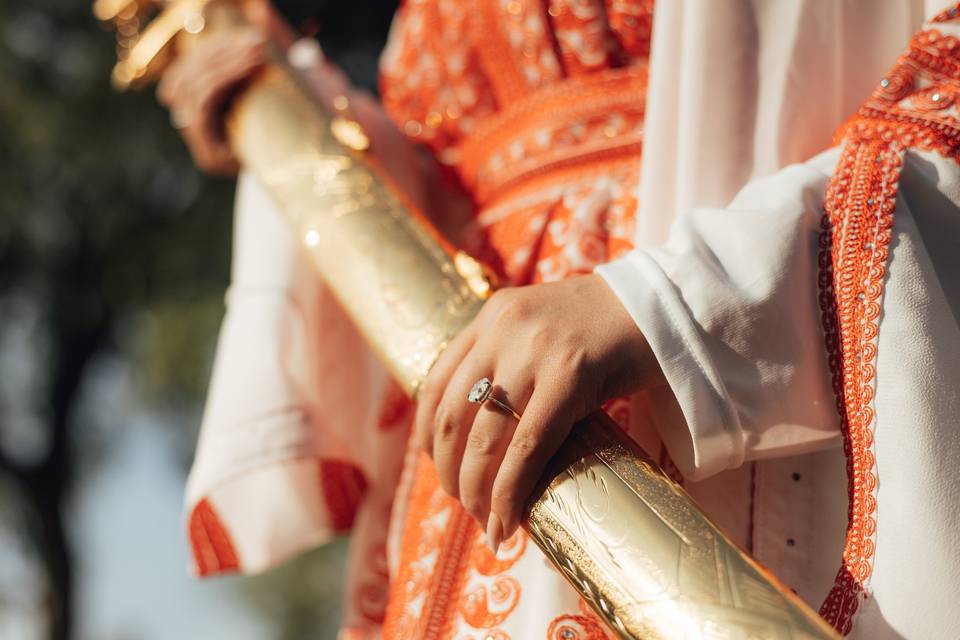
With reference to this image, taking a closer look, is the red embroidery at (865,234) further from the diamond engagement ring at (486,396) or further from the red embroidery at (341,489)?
the red embroidery at (341,489)

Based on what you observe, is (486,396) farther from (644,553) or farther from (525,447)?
(644,553)

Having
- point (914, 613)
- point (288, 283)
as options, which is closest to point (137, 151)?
point (288, 283)

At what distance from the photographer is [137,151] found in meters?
5.57

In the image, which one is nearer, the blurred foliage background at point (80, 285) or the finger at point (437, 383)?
the finger at point (437, 383)

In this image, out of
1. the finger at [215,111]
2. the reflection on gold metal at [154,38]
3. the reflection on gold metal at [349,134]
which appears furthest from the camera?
the reflection on gold metal at [154,38]

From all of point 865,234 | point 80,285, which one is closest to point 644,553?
point 865,234

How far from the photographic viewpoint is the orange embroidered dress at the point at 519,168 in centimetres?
93

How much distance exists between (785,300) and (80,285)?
226 inches

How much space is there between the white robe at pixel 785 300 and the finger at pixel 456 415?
120 millimetres

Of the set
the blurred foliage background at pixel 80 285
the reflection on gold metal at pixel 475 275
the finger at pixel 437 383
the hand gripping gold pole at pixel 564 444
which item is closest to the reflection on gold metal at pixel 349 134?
the hand gripping gold pole at pixel 564 444

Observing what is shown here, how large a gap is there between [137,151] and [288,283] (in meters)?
4.58

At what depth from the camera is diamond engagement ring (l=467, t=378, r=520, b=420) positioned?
0.78m

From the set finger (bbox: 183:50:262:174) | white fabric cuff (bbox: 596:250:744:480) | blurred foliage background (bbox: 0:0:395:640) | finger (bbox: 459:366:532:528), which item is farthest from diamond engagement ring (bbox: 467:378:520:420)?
blurred foliage background (bbox: 0:0:395:640)

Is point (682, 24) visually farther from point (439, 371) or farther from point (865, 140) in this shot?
point (439, 371)
